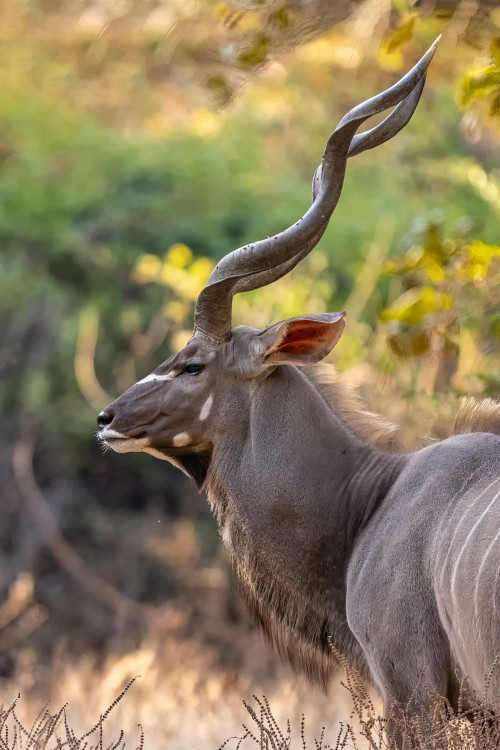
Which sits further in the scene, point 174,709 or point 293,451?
point 174,709

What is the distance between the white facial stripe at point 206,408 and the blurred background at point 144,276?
2.44 meters

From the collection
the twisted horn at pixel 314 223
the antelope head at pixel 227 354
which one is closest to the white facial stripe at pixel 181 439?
the antelope head at pixel 227 354

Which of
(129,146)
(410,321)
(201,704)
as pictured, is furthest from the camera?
(129,146)

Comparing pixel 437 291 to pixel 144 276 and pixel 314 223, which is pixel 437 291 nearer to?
pixel 314 223

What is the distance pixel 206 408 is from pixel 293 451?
310 mm

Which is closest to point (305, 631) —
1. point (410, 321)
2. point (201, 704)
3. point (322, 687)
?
point (322, 687)

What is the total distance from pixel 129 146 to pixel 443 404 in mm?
8851

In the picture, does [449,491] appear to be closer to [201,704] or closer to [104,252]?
[201,704]

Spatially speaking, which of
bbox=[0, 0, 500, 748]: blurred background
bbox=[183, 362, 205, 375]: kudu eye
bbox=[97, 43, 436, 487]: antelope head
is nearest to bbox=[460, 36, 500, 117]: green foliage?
bbox=[97, 43, 436, 487]: antelope head

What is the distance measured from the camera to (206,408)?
4289 millimetres

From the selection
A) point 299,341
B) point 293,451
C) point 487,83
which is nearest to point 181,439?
point 293,451

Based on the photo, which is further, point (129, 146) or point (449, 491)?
point (129, 146)

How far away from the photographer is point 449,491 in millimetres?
3762

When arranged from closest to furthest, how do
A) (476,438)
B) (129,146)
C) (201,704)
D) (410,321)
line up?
(476,438)
(410,321)
(201,704)
(129,146)
